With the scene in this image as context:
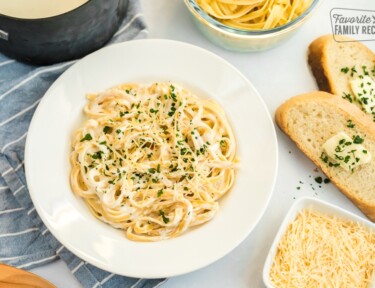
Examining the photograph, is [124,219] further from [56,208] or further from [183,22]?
[183,22]

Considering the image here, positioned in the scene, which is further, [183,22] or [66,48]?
[183,22]

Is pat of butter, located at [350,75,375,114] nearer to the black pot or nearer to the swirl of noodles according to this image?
the swirl of noodles

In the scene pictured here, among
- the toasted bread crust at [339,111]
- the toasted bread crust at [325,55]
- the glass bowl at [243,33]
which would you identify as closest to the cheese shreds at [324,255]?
the toasted bread crust at [339,111]

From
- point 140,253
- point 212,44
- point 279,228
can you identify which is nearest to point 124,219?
point 140,253

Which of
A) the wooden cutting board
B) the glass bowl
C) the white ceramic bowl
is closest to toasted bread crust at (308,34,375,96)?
the glass bowl

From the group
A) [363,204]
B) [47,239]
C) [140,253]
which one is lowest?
[47,239]

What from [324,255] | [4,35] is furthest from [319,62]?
[4,35]

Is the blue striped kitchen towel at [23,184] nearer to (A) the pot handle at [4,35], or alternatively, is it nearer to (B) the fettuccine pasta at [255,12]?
(A) the pot handle at [4,35]
